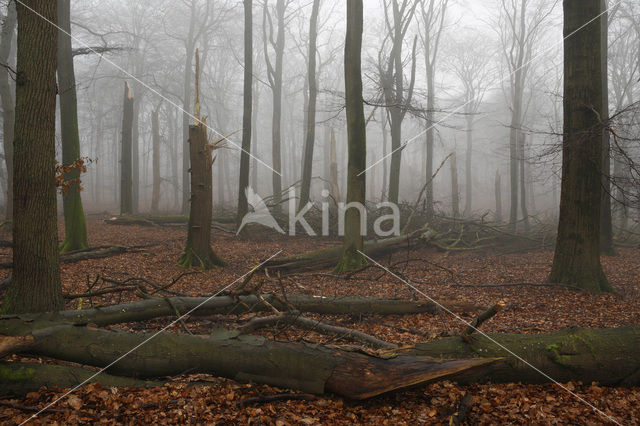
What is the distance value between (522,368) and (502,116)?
41.2 metres

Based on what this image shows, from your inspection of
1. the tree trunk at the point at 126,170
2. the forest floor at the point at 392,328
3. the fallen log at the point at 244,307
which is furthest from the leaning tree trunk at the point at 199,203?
the tree trunk at the point at 126,170

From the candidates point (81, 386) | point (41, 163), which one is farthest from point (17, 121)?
point (81, 386)

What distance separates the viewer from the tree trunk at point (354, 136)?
840 cm

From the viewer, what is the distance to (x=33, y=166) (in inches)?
164

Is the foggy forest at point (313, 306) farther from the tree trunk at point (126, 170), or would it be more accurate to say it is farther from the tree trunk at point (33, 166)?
the tree trunk at point (126, 170)

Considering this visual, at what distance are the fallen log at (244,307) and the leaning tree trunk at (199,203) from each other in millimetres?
3627

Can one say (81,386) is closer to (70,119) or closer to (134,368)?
(134,368)

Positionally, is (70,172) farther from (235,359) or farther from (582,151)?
(582,151)

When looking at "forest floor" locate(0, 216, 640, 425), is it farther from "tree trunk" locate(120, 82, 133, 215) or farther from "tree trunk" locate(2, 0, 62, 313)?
"tree trunk" locate(120, 82, 133, 215)

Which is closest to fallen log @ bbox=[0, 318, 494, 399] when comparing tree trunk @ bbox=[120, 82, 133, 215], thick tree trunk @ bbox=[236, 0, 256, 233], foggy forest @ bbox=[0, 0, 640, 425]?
foggy forest @ bbox=[0, 0, 640, 425]

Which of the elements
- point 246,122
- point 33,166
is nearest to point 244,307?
point 33,166

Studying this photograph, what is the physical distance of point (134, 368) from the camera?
10.9 ft

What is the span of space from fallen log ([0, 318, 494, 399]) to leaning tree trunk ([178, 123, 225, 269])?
16.6 feet

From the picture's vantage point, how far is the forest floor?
2.90 metres
